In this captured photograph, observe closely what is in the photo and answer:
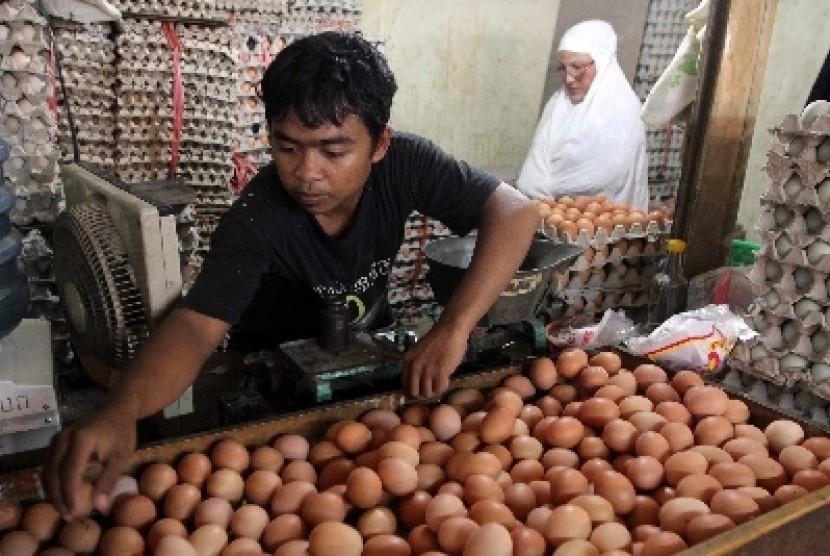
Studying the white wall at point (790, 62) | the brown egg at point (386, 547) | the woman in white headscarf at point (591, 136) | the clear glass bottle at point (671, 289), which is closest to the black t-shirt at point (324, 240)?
the brown egg at point (386, 547)

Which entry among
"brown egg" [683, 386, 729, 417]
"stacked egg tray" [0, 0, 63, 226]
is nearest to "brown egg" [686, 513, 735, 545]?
"brown egg" [683, 386, 729, 417]

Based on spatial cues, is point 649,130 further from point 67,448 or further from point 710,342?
point 67,448

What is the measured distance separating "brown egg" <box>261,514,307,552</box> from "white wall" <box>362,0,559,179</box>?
4.61m

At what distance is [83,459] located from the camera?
1261 millimetres

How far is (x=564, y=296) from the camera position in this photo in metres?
3.48

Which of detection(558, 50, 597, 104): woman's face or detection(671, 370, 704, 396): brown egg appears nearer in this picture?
detection(671, 370, 704, 396): brown egg

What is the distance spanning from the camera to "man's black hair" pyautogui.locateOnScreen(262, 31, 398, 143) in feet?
5.23

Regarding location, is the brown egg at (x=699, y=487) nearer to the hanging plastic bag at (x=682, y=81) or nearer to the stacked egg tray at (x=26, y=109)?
the hanging plastic bag at (x=682, y=81)

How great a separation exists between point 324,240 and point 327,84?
0.51 metres

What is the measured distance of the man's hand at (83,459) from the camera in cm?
126

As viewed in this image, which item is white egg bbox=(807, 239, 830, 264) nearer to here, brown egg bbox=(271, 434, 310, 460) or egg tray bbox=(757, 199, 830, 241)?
egg tray bbox=(757, 199, 830, 241)

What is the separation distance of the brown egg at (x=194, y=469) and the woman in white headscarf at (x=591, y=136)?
348cm

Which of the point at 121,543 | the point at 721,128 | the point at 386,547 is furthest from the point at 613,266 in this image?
the point at 121,543

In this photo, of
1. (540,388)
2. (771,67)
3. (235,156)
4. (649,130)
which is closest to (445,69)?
(649,130)
